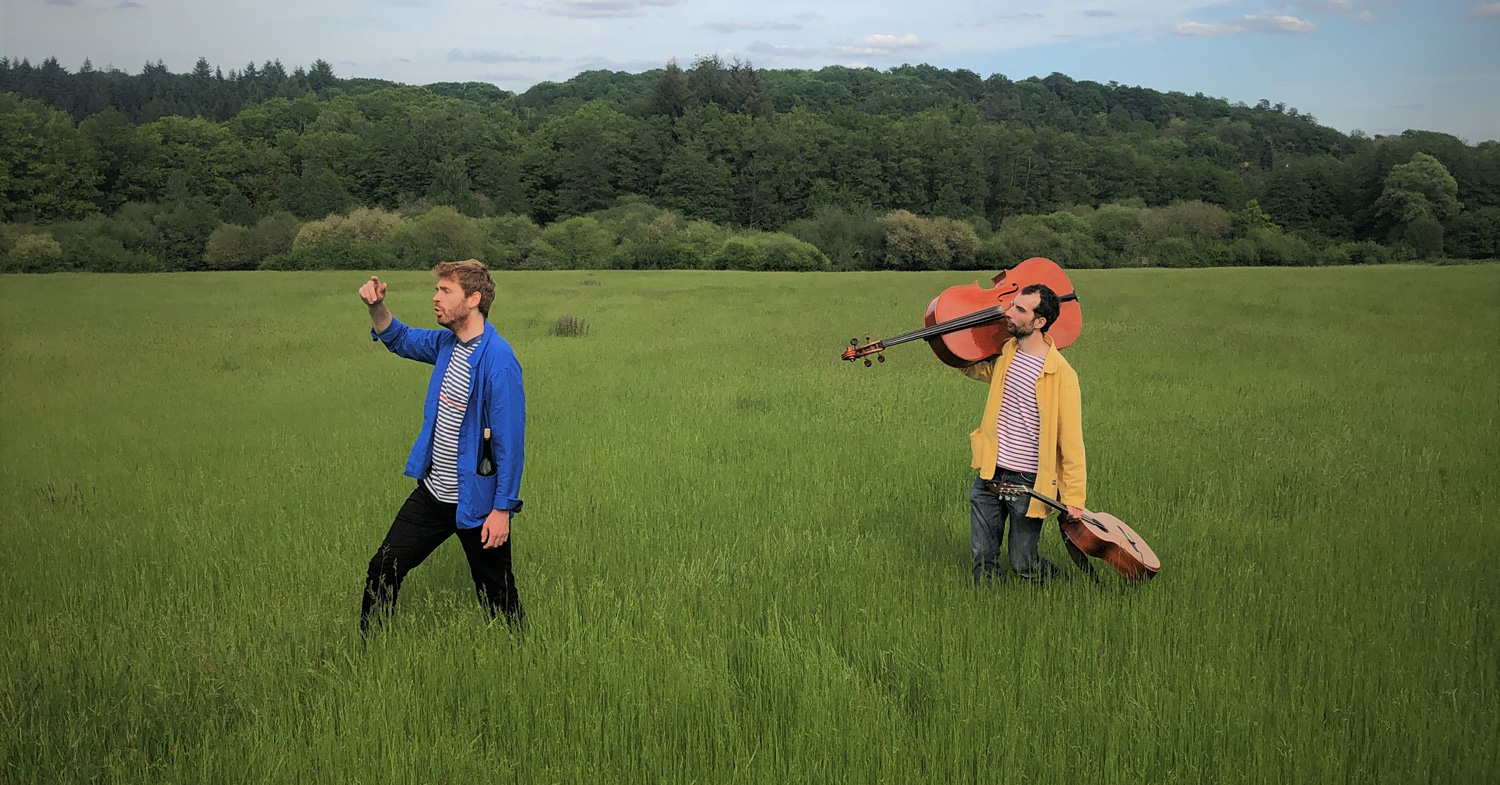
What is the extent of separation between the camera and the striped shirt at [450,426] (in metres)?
5.11

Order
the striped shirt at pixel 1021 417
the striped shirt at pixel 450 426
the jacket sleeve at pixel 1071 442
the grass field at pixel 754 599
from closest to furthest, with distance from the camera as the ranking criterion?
1. the grass field at pixel 754 599
2. the striped shirt at pixel 450 426
3. the jacket sleeve at pixel 1071 442
4. the striped shirt at pixel 1021 417

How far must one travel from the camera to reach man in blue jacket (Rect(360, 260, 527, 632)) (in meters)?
4.98

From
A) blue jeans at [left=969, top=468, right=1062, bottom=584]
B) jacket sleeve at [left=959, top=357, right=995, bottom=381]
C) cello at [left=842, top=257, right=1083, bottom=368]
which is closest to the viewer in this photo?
blue jeans at [left=969, top=468, right=1062, bottom=584]

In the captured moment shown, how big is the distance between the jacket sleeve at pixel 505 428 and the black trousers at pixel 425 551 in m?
0.31

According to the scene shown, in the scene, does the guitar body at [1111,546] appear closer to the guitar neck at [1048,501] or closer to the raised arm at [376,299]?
the guitar neck at [1048,501]

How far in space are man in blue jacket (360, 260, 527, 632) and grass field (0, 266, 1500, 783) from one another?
0.39 meters

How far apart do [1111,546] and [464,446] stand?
12.5 ft

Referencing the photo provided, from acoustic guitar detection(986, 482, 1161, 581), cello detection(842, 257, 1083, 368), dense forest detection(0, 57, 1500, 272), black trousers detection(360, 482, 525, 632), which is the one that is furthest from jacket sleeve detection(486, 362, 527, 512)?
dense forest detection(0, 57, 1500, 272)

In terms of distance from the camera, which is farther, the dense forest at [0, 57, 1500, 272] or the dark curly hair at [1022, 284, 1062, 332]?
the dense forest at [0, 57, 1500, 272]

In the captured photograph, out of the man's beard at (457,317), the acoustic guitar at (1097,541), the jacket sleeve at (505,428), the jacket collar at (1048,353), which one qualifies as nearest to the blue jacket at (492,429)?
the jacket sleeve at (505,428)

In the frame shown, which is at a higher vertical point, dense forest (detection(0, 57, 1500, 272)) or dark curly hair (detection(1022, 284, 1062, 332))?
dense forest (detection(0, 57, 1500, 272))

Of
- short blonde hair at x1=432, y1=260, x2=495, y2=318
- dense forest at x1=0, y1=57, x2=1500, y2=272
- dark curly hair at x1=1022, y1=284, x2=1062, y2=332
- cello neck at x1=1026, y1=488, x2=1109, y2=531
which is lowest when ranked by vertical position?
cello neck at x1=1026, y1=488, x2=1109, y2=531

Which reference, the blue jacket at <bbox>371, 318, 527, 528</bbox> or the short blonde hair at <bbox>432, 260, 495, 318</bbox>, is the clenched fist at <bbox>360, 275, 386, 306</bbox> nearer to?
the blue jacket at <bbox>371, 318, 527, 528</bbox>

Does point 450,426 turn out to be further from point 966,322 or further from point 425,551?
point 966,322
